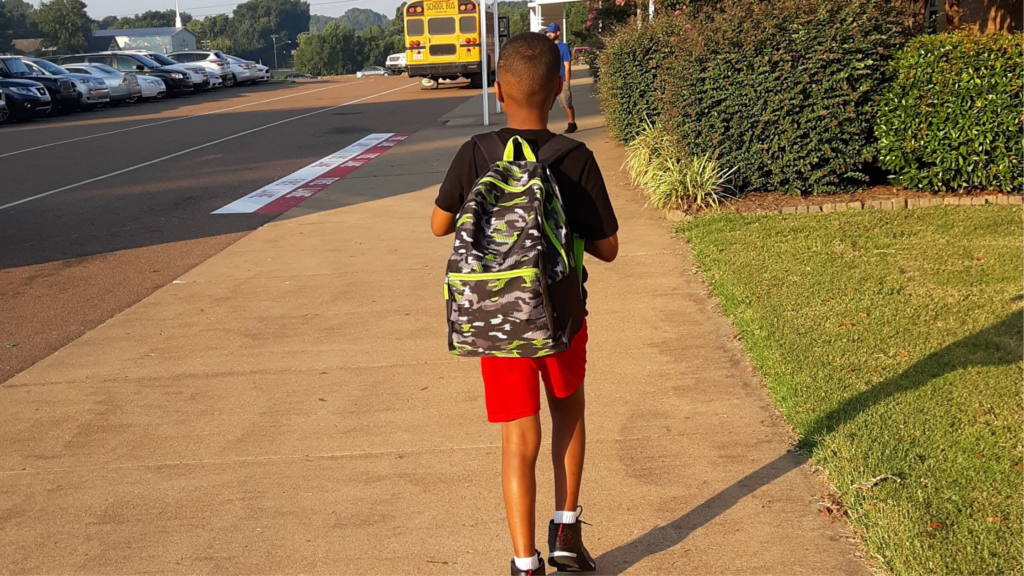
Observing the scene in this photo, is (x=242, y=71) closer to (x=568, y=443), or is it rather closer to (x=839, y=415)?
(x=839, y=415)

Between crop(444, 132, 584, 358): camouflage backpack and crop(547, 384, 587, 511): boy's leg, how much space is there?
0.39m

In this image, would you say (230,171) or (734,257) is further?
(230,171)

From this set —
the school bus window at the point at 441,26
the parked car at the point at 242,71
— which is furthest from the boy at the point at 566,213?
the parked car at the point at 242,71

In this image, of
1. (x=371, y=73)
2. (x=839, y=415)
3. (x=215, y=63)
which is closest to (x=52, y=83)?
(x=215, y=63)

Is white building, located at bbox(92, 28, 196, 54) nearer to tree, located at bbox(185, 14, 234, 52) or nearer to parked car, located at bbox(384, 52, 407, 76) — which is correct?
tree, located at bbox(185, 14, 234, 52)

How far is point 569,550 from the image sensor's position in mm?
3471

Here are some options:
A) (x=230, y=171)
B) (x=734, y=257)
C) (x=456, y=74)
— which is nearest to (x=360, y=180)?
(x=230, y=171)

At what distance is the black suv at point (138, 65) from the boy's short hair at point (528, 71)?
36.2 meters

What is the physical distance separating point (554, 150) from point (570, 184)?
117 mm

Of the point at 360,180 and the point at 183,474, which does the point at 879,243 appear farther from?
the point at 360,180

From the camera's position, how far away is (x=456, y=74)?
3312 cm

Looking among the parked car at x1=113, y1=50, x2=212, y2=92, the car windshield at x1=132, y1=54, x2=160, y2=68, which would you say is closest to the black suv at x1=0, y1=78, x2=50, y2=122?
the car windshield at x1=132, y1=54, x2=160, y2=68

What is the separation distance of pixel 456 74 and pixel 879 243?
26.8 metres

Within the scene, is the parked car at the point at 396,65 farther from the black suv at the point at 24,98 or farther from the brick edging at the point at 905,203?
the brick edging at the point at 905,203
